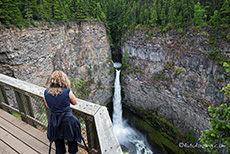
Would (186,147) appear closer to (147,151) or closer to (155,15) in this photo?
(147,151)

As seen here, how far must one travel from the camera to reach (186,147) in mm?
18484

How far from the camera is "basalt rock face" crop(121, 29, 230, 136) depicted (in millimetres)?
17250

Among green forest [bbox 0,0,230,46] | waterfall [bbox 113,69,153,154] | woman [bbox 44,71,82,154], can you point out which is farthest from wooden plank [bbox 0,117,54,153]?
waterfall [bbox 113,69,153,154]

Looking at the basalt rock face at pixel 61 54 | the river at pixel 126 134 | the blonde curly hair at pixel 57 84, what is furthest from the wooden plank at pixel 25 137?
the river at pixel 126 134

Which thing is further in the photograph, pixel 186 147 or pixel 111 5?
pixel 111 5

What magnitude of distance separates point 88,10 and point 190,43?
17.0 m

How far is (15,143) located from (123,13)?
87.7ft

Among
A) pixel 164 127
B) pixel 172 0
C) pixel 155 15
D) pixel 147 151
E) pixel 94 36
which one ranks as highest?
pixel 172 0

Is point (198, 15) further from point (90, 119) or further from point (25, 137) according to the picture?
point (25, 137)

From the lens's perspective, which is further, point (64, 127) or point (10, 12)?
point (10, 12)

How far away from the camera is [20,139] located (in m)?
2.96

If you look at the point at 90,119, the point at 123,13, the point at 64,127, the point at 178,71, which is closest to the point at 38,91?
the point at 64,127

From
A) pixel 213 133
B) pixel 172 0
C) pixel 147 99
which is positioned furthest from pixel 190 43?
pixel 213 133

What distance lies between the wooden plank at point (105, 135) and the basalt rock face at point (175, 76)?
62.8ft
